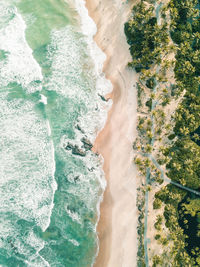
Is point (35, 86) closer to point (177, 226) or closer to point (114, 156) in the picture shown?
point (114, 156)

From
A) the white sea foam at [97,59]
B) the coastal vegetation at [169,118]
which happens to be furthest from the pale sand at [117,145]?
the coastal vegetation at [169,118]

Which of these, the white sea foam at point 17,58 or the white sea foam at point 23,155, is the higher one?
the white sea foam at point 17,58

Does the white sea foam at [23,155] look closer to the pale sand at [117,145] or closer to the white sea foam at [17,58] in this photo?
Result: the white sea foam at [17,58]

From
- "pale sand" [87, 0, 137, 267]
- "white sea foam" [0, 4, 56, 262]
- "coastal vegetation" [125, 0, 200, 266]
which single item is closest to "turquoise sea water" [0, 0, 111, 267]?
"white sea foam" [0, 4, 56, 262]

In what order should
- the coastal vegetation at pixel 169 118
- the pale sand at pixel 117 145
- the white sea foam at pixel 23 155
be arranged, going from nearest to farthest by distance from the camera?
the white sea foam at pixel 23 155 → the pale sand at pixel 117 145 → the coastal vegetation at pixel 169 118

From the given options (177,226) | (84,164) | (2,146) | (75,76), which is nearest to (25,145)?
(2,146)

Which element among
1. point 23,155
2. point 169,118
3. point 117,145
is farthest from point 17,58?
point 169,118

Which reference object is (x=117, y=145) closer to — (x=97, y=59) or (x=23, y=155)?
(x=23, y=155)

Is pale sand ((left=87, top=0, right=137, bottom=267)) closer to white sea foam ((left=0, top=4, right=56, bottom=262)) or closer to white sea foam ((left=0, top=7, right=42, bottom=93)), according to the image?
white sea foam ((left=0, top=4, right=56, bottom=262))
